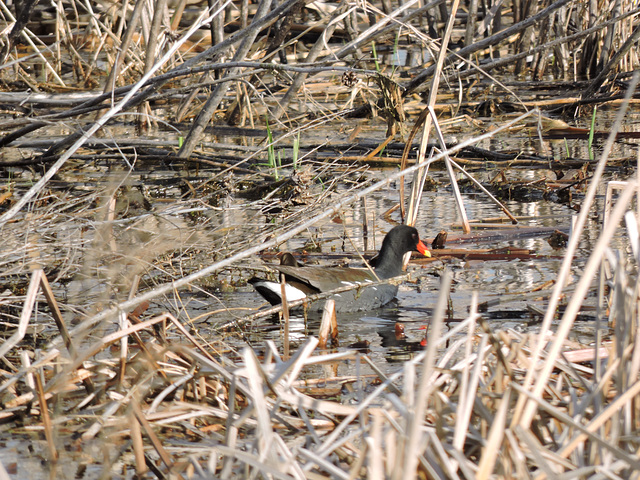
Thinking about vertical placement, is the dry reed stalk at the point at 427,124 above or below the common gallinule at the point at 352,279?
above

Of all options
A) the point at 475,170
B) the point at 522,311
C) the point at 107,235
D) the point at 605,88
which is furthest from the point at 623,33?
the point at 107,235

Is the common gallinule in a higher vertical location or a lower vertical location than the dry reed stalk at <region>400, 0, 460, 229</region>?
lower

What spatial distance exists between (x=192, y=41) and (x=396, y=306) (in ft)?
27.1

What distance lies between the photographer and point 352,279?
469cm

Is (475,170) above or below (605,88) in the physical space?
below

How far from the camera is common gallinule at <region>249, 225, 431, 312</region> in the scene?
441cm

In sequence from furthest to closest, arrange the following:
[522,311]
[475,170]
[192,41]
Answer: [192,41]
[475,170]
[522,311]

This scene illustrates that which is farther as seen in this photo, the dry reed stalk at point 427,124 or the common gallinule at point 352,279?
the common gallinule at point 352,279

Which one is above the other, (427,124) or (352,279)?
(427,124)

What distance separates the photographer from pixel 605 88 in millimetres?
8617

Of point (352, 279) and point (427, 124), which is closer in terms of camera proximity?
point (427, 124)

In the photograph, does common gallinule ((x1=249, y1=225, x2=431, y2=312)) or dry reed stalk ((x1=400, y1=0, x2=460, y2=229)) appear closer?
dry reed stalk ((x1=400, y1=0, x2=460, y2=229))

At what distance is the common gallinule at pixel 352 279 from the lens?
174 inches

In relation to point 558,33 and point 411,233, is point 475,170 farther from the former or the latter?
point 558,33
